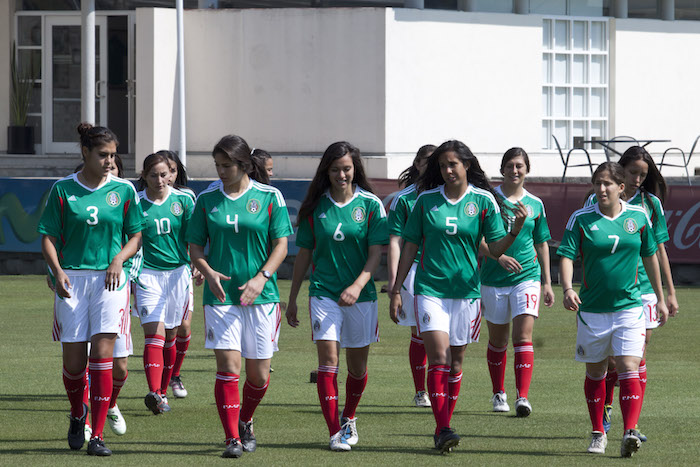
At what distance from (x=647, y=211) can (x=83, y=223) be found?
149 inches

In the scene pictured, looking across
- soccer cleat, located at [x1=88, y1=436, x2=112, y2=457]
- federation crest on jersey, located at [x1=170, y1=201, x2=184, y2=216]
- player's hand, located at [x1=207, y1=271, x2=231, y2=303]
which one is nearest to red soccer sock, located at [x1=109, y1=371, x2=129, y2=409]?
soccer cleat, located at [x1=88, y1=436, x2=112, y2=457]

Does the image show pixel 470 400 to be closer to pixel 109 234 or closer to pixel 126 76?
pixel 109 234

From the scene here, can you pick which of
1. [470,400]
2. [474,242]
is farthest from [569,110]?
[474,242]

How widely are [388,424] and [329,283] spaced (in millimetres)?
1604

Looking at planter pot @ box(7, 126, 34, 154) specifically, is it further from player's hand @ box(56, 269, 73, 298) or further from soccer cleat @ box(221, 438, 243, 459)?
soccer cleat @ box(221, 438, 243, 459)

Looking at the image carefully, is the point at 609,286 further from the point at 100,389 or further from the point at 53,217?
the point at 53,217

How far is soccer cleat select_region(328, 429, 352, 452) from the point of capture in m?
8.08

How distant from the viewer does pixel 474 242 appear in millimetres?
8203

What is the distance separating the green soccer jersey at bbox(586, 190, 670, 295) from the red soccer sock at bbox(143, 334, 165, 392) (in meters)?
3.53

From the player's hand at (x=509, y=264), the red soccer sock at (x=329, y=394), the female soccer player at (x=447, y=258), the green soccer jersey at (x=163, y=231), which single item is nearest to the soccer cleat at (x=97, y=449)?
the red soccer sock at (x=329, y=394)

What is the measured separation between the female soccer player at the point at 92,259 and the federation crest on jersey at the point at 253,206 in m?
0.82

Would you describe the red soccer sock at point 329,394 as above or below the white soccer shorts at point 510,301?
below

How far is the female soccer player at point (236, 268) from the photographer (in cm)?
773

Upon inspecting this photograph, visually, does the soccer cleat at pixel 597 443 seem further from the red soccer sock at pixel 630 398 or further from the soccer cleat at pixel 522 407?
the soccer cleat at pixel 522 407
